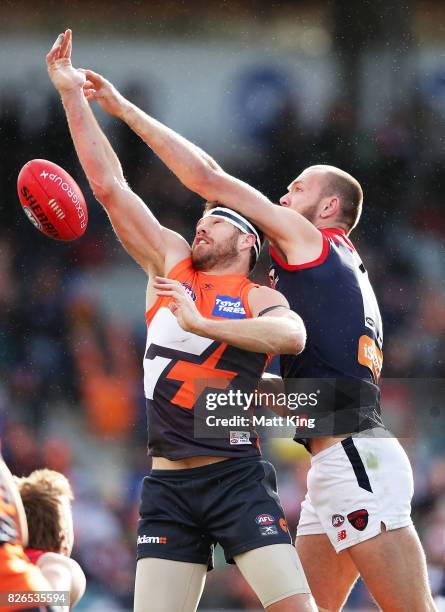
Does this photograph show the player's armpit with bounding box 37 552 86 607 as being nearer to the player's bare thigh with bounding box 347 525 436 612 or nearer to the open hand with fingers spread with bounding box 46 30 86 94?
the player's bare thigh with bounding box 347 525 436 612

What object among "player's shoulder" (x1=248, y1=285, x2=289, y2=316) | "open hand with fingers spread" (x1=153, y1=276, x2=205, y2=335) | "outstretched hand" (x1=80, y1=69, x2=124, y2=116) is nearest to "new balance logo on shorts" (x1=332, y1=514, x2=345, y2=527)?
"player's shoulder" (x1=248, y1=285, x2=289, y2=316)

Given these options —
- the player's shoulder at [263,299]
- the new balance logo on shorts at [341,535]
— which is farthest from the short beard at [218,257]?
the new balance logo on shorts at [341,535]

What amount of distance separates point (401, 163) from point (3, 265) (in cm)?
457

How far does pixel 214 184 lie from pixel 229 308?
0.66 meters

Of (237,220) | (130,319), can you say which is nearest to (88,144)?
(237,220)

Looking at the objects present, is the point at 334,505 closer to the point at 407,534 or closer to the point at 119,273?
the point at 407,534

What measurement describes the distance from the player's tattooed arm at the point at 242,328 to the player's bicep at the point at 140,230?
482 millimetres

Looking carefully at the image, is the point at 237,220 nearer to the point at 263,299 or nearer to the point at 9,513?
the point at 263,299

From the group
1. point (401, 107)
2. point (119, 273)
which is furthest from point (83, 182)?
point (401, 107)

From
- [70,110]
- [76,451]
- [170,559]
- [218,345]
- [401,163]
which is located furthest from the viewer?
[401,163]

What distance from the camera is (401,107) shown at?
37.3 feet

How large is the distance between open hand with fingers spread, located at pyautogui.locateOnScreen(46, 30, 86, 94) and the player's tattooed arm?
3.81ft

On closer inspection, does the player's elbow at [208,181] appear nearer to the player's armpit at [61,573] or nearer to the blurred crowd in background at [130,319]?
the player's armpit at [61,573]

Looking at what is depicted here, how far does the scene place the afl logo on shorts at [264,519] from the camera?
3.96 metres
